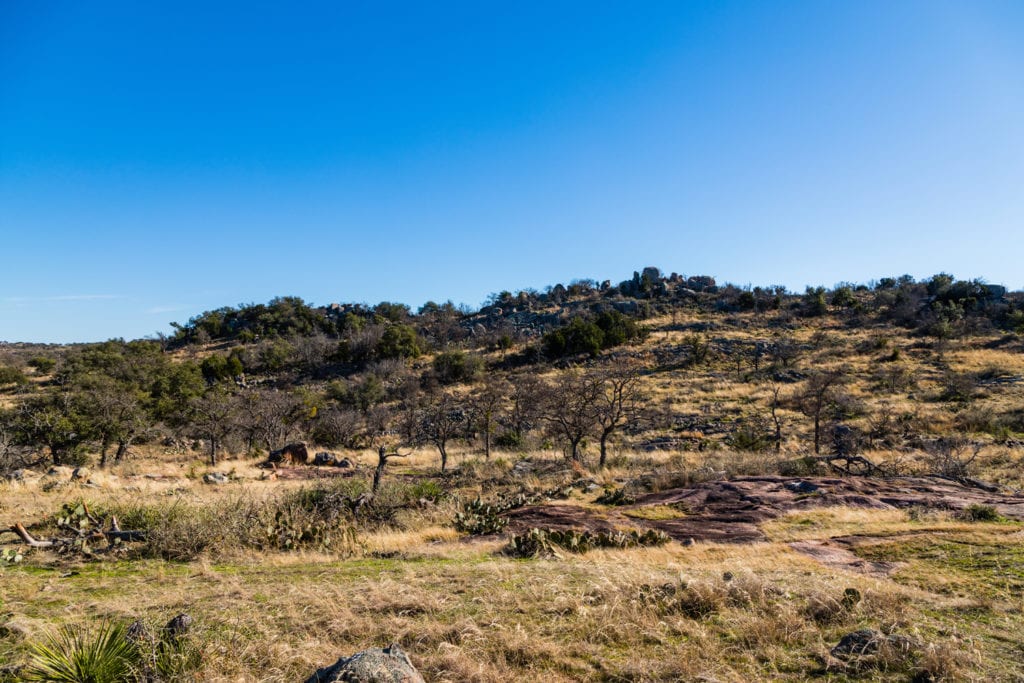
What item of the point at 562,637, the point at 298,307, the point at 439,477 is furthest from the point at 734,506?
the point at 298,307

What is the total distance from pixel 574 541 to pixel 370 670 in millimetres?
6988

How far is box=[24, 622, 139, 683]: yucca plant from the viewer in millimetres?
3902

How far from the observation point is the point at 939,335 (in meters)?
47.5

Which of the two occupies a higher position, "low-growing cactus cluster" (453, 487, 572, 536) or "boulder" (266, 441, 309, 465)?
"low-growing cactus cluster" (453, 487, 572, 536)

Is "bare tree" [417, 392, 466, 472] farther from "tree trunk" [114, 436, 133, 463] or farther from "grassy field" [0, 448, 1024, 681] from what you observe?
"grassy field" [0, 448, 1024, 681]

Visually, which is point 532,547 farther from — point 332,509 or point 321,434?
point 321,434

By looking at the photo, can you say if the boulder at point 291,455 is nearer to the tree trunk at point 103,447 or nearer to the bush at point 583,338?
the tree trunk at point 103,447

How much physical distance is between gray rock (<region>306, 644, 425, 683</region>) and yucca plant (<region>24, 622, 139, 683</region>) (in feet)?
5.72

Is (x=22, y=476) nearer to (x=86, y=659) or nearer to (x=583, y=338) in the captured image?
(x=86, y=659)

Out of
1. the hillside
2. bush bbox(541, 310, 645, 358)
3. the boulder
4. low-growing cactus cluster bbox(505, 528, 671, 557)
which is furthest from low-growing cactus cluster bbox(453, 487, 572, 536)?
bush bbox(541, 310, 645, 358)

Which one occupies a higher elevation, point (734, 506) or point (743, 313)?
point (743, 313)

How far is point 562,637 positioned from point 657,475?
43.7 ft

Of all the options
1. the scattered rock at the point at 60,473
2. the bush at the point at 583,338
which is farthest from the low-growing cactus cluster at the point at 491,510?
the bush at the point at 583,338

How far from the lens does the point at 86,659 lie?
3982 mm
